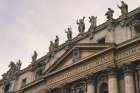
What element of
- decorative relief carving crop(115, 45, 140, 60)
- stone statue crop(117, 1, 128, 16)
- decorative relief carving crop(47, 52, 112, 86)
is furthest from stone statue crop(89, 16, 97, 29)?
decorative relief carving crop(115, 45, 140, 60)

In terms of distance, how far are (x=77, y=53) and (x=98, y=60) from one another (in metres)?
3.47

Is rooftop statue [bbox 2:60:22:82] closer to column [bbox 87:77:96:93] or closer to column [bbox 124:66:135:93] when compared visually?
column [bbox 87:77:96:93]

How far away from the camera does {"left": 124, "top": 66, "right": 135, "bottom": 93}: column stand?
28.2 metres

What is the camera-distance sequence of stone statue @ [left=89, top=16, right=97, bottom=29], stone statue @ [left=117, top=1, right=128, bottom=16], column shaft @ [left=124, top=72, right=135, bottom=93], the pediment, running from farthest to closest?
stone statue @ [left=89, top=16, right=97, bottom=29] → stone statue @ [left=117, top=1, right=128, bottom=16] → the pediment → column shaft @ [left=124, top=72, right=135, bottom=93]

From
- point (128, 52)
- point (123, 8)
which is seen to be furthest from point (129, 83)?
point (123, 8)

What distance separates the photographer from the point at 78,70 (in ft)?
111

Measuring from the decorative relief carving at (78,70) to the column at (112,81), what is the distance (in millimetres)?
1413

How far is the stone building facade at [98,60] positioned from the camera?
96.5ft

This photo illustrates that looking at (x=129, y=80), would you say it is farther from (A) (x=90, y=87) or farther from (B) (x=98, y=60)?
(A) (x=90, y=87)

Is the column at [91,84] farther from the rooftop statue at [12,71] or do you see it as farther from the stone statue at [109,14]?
the rooftop statue at [12,71]

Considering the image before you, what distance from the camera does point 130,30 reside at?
32000mm

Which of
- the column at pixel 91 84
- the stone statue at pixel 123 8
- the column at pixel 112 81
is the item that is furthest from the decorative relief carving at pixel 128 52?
the stone statue at pixel 123 8

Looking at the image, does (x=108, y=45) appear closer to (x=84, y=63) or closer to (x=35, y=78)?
(x=84, y=63)

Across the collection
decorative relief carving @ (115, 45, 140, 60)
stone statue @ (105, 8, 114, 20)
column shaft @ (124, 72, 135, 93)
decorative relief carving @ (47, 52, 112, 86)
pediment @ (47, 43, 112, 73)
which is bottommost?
column shaft @ (124, 72, 135, 93)
